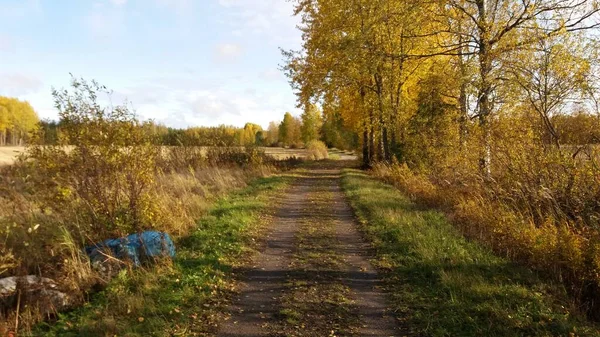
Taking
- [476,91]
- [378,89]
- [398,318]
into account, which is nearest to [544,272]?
[398,318]

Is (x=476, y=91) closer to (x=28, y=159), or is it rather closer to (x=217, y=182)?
(x=217, y=182)

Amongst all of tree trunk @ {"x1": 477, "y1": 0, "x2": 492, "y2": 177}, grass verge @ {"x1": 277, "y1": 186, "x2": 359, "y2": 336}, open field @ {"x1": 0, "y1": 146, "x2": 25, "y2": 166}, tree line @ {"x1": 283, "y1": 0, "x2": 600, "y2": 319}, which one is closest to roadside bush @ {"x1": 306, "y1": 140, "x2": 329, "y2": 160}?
tree line @ {"x1": 283, "y1": 0, "x2": 600, "y2": 319}

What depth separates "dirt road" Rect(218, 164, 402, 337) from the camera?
Answer: 4.50 meters

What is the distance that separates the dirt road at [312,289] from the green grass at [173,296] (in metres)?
0.35

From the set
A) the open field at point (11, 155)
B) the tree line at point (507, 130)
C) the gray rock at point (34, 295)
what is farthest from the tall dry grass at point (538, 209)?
the open field at point (11, 155)

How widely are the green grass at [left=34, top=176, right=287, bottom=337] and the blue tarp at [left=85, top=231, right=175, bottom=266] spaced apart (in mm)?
307

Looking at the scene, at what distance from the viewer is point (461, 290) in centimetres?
524

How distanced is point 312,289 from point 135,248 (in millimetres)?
3066

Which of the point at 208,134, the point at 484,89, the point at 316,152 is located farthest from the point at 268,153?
the point at 484,89

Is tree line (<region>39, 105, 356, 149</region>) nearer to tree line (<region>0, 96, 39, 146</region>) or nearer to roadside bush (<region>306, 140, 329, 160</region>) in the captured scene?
roadside bush (<region>306, 140, 329, 160</region>)

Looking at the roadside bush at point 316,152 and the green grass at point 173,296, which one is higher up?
the roadside bush at point 316,152

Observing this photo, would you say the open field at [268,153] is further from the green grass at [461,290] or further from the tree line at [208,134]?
the green grass at [461,290]

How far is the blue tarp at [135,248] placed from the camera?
20.6 ft

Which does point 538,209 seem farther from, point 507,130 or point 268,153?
point 268,153
